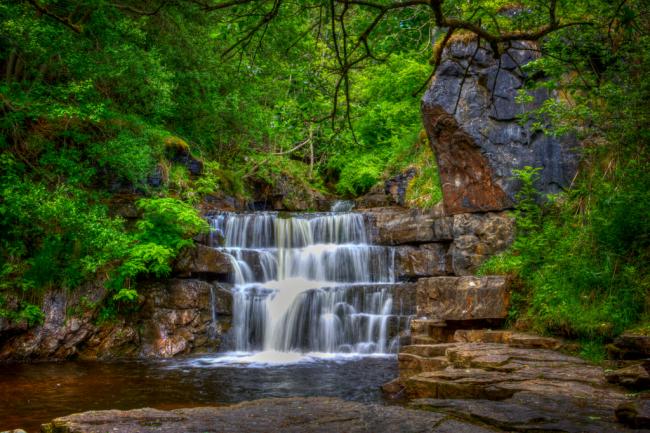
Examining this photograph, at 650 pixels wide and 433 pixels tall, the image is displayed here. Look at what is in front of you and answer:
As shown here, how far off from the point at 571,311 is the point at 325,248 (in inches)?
324

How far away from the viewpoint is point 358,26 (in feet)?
18.3

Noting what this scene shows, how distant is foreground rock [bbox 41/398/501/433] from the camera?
11.1ft

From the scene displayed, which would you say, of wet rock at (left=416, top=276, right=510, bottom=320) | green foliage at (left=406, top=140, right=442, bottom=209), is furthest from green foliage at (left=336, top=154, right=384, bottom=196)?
wet rock at (left=416, top=276, right=510, bottom=320)

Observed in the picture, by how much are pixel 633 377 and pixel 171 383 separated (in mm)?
6476

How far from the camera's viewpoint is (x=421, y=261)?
1393 cm

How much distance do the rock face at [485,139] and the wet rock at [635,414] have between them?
29.5 feet

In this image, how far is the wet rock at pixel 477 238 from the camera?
12.2 meters

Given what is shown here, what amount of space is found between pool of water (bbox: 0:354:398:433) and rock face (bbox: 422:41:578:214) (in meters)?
4.33

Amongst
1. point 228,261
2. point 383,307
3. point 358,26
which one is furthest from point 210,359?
point 358,26

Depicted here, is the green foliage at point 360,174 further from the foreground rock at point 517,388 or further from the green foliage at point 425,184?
the foreground rock at point 517,388

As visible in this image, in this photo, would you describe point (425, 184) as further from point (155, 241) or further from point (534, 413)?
point (534, 413)

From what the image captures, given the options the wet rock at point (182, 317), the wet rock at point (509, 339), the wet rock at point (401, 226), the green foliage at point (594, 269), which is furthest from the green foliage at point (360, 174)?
the wet rock at point (509, 339)

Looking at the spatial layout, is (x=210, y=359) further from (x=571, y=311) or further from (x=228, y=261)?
(x=571, y=311)

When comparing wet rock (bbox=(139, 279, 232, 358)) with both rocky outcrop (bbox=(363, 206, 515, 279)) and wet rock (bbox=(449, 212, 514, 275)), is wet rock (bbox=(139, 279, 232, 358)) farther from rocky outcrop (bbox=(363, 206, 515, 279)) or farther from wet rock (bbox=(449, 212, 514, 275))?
wet rock (bbox=(449, 212, 514, 275))
